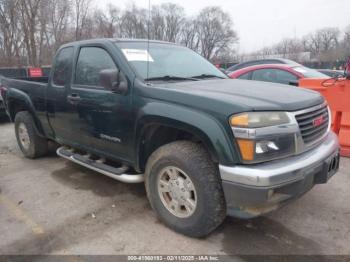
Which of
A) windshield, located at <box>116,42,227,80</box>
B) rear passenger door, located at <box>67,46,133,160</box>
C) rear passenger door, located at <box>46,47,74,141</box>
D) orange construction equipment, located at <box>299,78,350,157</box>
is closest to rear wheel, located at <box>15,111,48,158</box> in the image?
rear passenger door, located at <box>46,47,74,141</box>

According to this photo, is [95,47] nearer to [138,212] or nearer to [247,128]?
[138,212]

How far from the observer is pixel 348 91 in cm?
526

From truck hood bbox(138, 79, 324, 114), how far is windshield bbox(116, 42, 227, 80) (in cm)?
31

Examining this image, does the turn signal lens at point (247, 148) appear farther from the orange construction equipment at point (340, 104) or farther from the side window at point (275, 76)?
the side window at point (275, 76)

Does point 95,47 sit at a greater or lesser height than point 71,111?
greater

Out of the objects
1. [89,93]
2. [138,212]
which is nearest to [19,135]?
[89,93]

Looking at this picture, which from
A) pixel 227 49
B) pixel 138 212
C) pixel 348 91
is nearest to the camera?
pixel 138 212

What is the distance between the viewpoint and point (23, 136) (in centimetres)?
565

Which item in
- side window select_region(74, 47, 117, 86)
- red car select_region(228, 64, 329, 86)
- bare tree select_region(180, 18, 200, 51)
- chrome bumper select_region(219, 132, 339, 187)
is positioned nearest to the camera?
chrome bumper select_region(219, 132, 339, 187)

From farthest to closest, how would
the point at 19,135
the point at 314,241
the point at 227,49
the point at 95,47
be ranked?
the point at 227,49
the point at 19,135
the point at 95,47
the point at 314,241

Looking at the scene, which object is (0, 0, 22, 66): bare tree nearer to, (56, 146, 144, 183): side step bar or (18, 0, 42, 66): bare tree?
(18, 0, 42, 66): bare tree

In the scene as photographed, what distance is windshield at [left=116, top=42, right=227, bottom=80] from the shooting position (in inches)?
139

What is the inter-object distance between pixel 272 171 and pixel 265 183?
112 mm

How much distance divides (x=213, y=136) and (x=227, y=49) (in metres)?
79.5
